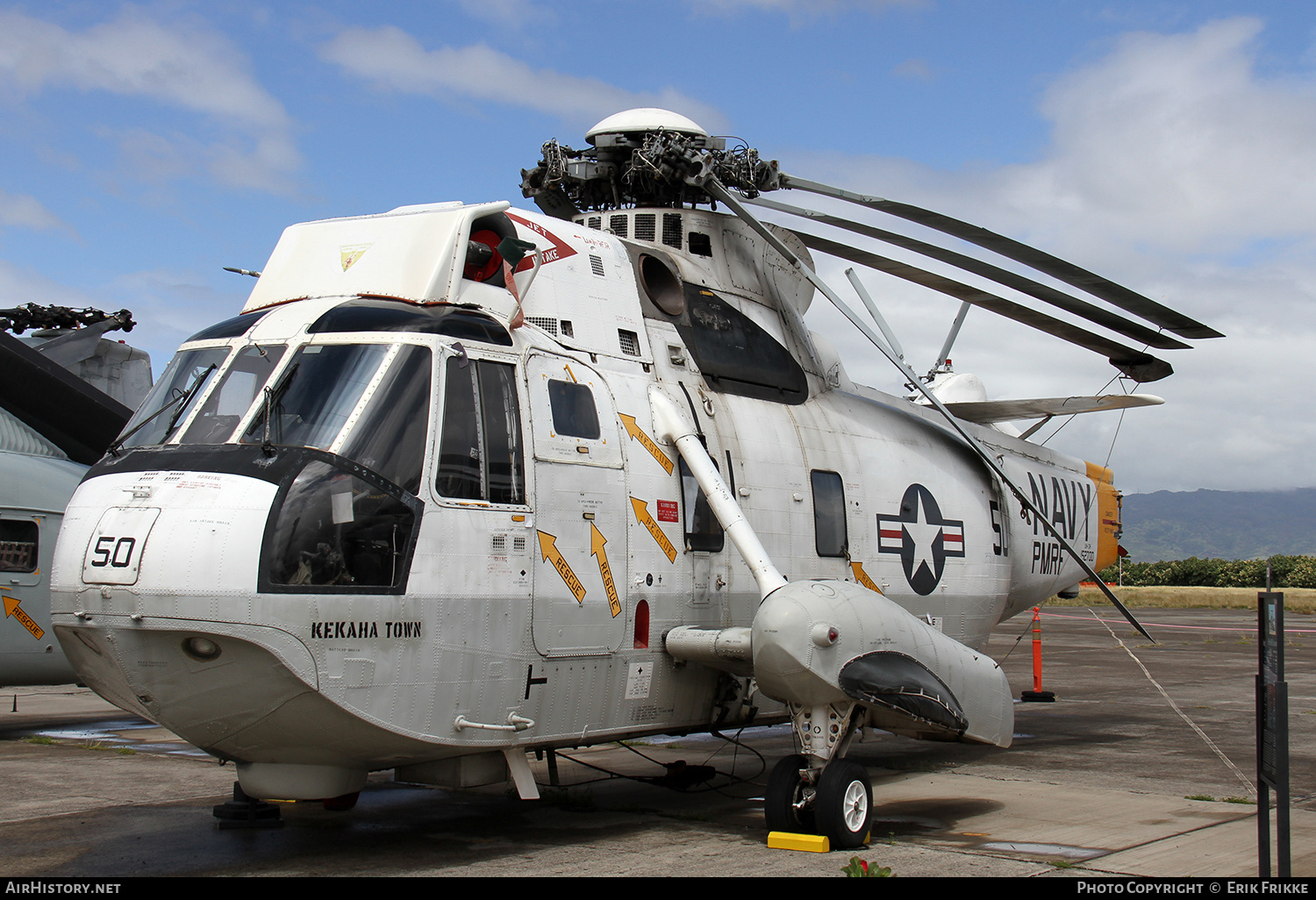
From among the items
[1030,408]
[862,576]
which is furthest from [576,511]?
[1030,408]

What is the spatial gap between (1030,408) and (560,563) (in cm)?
822

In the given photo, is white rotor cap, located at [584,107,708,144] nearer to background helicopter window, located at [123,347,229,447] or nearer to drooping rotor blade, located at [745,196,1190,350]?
drooping rotor blade, located at [745,196,1190,350]

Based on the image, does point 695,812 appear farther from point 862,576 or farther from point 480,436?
point 480,436

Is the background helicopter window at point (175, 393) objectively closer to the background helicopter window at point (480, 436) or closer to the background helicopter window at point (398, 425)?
the background helicopter window at point (398, 425)

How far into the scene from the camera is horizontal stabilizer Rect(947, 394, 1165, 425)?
45.0ft

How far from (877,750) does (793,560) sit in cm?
473

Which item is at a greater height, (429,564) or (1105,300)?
(1105,300)

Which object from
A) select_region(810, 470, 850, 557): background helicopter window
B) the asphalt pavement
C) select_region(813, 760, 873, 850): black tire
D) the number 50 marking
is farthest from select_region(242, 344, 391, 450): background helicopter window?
select_region(810, 470, 850, 557): background helicopter window

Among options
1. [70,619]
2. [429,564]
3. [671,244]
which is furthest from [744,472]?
[70,619]

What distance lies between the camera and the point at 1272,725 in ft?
19.9

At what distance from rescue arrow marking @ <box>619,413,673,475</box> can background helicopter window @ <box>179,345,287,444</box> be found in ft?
8.19

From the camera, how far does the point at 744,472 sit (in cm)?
955

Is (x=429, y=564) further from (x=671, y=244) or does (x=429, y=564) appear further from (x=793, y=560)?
(x=671, y=244)

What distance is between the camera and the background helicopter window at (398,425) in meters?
7.06
